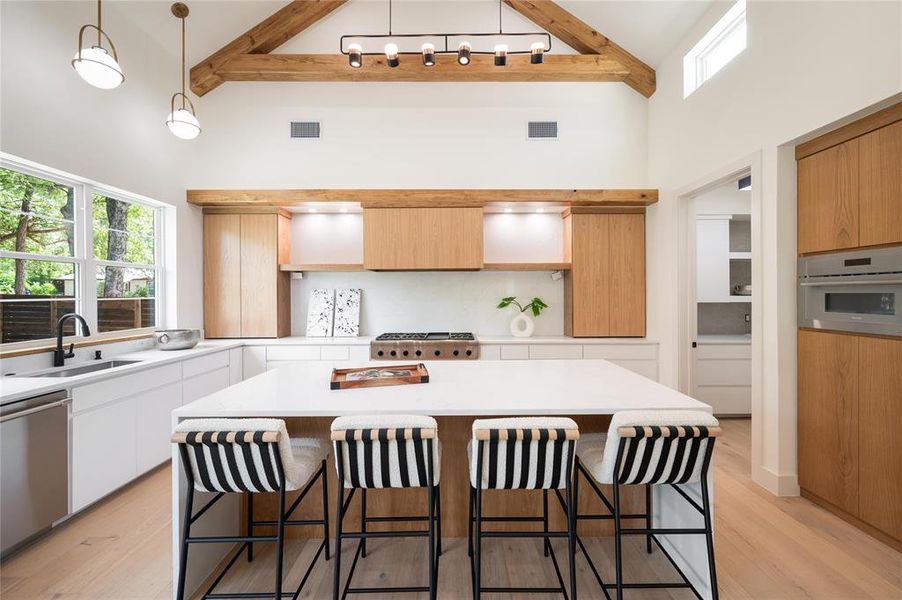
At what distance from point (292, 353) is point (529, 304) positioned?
8.66 feet

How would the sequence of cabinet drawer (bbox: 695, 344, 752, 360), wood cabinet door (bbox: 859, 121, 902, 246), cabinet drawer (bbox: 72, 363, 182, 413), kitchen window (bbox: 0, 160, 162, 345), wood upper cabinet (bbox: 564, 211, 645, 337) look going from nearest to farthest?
1. wood cabinet door (bbox: 859, 121, 902, 246)
2. cabinet drawer (bbox: 72, 363, 182, 413)
3. kitchen window (bbox: 0, 160, 162, 345)
4. cabinet drawer (bbox: 695, 344, 752, 360)
5. wood upper cabinet (bbox: 564, 211, 645, 337)

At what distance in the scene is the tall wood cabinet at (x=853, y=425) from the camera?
2111mm

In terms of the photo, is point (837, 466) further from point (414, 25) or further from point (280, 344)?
point (414, 25)

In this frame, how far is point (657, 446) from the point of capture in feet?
5.05

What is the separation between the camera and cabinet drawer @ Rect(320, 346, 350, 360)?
13.5 feet

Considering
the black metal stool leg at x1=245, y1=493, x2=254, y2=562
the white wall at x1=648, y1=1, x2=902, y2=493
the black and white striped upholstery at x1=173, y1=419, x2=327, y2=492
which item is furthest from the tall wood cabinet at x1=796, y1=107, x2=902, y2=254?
the black metal stool leg at x1=245, y1=493, x2=254, y2=562

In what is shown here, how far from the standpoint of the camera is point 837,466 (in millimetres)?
2391

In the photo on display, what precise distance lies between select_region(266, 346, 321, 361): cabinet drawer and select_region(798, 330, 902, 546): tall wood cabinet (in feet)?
13.1

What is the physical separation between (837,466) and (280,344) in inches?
175

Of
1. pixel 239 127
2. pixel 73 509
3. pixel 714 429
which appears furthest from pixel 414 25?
pixel 73 509

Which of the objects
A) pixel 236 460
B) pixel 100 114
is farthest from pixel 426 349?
pixel 100 114

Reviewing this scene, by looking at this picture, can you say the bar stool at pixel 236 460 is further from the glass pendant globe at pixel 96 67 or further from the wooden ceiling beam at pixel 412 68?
the wooden ceiling beam at pixel 412 68

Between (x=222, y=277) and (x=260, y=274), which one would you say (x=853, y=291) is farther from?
(x=222, y=277)

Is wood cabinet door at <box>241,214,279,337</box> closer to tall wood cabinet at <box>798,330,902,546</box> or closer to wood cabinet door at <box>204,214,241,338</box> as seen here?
wood cabinet door at <box>204,214,241,338</box>
